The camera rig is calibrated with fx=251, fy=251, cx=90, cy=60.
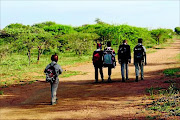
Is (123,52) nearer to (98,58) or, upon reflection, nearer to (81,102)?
(98,58)

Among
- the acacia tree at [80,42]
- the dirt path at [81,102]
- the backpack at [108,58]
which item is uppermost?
the acacia tree at [80,42]

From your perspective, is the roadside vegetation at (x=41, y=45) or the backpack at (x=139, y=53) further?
the roadside vegetation at (x=41, y=45)

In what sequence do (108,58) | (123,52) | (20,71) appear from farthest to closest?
(20,71)
(123,52)
(108,58)

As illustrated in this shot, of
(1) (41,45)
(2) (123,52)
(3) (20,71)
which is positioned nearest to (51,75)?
(2) (123,52)

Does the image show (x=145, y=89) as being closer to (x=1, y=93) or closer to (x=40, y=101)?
(x=40, y=101)

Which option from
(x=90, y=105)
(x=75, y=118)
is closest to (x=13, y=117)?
(x=75, y=118)

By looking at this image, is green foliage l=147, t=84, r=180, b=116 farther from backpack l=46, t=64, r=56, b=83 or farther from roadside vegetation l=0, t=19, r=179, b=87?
roadside vegetation l=0, t=19, r=179, b=87

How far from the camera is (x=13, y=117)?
633 centimetres

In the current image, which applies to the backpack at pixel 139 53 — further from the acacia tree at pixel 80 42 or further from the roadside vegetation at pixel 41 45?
the acacia tree at pixel 80 42

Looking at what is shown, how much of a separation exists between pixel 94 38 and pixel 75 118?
21485 mm

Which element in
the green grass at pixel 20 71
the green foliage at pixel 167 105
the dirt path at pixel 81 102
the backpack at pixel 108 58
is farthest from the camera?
the green grass at pixel 20 71

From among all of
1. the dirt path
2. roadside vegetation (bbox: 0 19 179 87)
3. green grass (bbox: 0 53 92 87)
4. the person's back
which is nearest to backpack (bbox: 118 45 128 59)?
the person's back

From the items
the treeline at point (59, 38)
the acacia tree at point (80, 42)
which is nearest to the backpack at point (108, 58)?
the treeline at point (59, 38)

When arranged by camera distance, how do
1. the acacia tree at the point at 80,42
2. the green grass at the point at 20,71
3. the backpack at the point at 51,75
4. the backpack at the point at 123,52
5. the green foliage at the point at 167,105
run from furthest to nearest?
the acacia tree at the point at 80,42, the green grass at the point at 20,71, the backpack at the point at 123,52, the backpack at the point at 51,75, the green foliage at the point at 167,105
